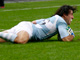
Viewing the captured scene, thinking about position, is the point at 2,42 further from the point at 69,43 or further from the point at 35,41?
the point at 69,43

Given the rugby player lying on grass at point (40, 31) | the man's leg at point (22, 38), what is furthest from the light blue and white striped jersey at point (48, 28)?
the man's leg at point (22, 38)

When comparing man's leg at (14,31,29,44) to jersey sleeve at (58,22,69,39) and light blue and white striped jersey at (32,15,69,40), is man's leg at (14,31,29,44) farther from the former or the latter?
jersey sleeve at (58,22,69,39)

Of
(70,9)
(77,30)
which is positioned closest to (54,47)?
(70,9)

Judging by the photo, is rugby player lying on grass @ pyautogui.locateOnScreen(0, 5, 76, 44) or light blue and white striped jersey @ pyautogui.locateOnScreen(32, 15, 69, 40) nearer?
rugby player lying on grass @ pyautogui.locateOnScreen(0, 5, 76, 44)

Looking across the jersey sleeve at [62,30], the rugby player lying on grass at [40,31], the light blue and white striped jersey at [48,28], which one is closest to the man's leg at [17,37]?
the rugby player lying on grass at [40,31]

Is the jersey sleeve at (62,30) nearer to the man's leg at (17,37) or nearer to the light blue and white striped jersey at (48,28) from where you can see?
the light blue and white striped jersey at (48,28)

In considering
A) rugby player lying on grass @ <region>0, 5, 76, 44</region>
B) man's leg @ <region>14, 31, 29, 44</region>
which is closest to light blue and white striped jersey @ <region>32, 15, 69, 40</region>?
rugby player lying on grass @ <region>0, 5, 76, 44</region>

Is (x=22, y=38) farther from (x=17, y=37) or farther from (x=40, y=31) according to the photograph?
(x=40, y=31)

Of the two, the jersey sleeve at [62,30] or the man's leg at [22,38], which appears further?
the jersey sleeve at [62,30]

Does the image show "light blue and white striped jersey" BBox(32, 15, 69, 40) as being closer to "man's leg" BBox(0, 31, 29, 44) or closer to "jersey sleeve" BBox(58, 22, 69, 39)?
"jersey sleeve" BBox(58, 22, 69, 39)

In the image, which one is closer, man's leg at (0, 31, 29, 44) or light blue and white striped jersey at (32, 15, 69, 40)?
man's leg at (0, 31, 29, 44)

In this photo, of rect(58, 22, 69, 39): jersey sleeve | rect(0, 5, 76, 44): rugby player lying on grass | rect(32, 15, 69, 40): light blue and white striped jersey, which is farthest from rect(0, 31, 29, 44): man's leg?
rect(58, 22, 69, 39): jersey sleeve

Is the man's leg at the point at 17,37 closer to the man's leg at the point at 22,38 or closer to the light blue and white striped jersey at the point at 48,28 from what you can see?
the man's leg at the point at 22,38

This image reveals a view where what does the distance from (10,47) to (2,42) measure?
29.4 inches
